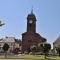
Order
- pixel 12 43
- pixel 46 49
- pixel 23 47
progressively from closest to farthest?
pixel 46 49
pixel 23 47
pixel 12 43

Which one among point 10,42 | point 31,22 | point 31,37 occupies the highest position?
point 31,22

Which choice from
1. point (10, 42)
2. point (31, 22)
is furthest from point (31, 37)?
point (10, 42)

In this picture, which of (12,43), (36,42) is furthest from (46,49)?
(12,43)

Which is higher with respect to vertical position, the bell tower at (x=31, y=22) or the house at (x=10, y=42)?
the bell tower at (x=31, y=22)

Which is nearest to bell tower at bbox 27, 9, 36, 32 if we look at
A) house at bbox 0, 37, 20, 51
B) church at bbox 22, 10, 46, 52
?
church at bbox 22, 10, 46, 52

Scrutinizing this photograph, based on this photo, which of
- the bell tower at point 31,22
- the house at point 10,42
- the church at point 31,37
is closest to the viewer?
the church at point 31,37

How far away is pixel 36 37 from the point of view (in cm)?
11506

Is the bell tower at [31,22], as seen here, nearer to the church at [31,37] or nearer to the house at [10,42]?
the church at [31,37]

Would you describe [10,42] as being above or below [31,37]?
below

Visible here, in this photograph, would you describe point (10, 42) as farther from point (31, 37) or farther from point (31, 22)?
point (31, 22)

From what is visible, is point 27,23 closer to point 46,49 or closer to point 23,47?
point 23,47

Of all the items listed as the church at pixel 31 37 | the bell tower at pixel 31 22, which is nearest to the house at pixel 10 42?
the church at pixel 31 37

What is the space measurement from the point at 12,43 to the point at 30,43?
13459 millimetres

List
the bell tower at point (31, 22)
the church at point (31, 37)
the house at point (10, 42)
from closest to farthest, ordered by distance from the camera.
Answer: the church at point (31, 37) → the bell tower at point (31, 22) → the house at point (10, 42)
